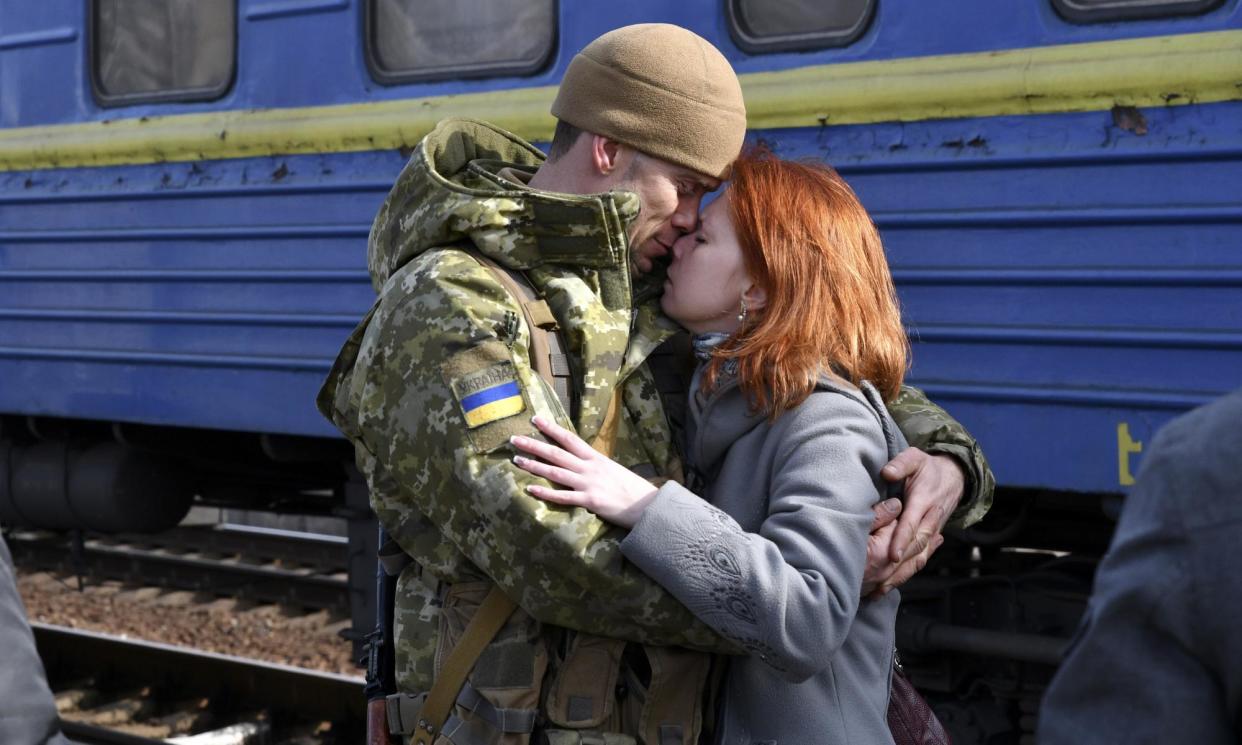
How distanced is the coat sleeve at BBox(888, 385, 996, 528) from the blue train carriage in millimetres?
981

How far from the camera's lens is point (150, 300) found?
5.04m

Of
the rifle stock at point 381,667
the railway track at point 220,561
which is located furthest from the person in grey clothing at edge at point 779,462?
the railway track at point 220,561

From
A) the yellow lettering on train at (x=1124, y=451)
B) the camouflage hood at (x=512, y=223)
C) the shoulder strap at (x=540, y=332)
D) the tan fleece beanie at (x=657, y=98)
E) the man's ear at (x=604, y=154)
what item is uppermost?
the tan fleece beanie at (x=657, y=98)

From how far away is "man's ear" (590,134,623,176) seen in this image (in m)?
2.30

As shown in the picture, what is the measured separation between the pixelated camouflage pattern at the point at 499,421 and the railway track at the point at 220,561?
4.47 metres

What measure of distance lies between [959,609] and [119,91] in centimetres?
332

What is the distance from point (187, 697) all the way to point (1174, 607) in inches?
198

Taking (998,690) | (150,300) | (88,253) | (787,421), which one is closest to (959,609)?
(998,690)

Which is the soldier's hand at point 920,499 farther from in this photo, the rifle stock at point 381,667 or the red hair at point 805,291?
the rifle stock at point 381,667

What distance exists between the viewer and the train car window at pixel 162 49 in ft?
16.0

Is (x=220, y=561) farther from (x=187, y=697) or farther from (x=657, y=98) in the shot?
(x=657, y=98)

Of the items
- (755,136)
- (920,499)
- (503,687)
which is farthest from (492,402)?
(755,136)

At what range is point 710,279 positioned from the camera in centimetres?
221

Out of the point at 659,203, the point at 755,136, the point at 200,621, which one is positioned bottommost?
the point at 200,621
